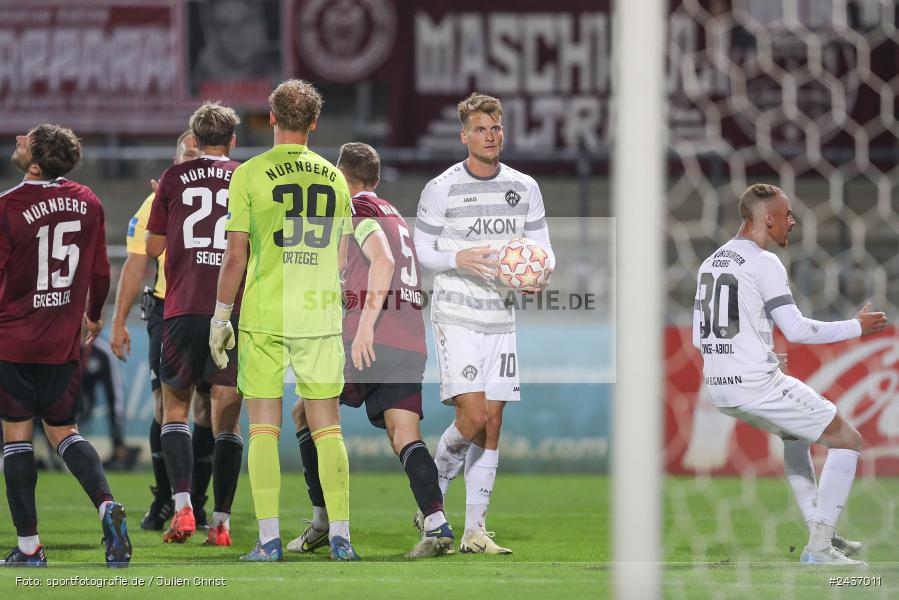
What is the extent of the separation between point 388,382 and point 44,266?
5.71ft

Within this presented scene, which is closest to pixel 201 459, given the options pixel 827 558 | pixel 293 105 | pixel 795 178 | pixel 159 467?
pixel 159 467

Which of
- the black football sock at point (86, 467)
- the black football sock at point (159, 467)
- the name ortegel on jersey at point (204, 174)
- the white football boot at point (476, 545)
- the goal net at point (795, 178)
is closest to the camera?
the black football sock at point (86, 467)

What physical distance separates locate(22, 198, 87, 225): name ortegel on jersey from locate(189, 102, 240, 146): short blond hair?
1.03 m

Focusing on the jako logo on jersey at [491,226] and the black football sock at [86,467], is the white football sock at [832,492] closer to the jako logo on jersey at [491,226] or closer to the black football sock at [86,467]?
the jako logo on jersey at [491,226]

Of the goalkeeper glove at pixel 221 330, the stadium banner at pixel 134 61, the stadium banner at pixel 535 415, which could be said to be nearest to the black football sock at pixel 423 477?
the goalkeeper glove at pixel 221 330

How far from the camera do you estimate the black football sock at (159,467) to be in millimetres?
7410

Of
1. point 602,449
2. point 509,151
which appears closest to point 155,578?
point 602,449

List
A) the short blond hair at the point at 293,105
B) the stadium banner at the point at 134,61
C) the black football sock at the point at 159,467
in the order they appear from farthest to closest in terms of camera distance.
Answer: the stadium banner at the point at 134,61, the black football sock at the point at 159,467, the short blond hair at the point at 293,105

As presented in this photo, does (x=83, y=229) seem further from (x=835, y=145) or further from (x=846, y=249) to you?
(x=835, y=145)

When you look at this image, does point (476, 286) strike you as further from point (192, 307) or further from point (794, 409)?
point (794, 409)

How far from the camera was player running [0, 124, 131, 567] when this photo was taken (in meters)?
5.88

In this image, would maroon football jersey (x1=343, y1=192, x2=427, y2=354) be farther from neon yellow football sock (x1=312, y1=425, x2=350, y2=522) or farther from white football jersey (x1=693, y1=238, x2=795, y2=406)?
white football jersey (x1=693, y1=238, x2=795, y2=406)

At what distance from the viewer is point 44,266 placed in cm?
595

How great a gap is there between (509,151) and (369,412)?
338 inches
